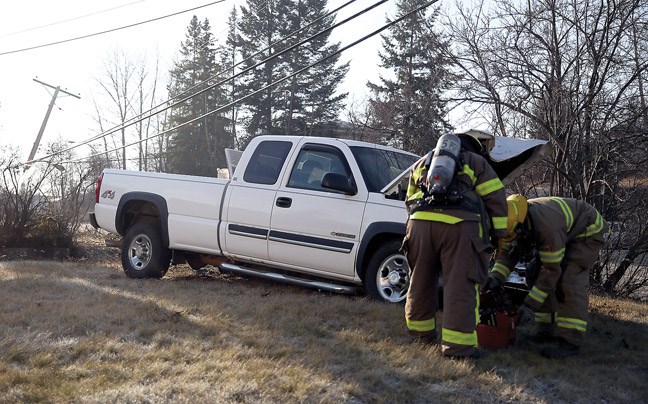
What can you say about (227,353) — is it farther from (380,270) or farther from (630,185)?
(630,185)

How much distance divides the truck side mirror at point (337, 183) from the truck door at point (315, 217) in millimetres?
111

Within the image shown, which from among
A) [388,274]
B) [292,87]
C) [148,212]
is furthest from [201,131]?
[388,274]

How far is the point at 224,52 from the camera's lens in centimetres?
3659

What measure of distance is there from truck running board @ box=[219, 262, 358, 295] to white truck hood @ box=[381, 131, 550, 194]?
1.16m

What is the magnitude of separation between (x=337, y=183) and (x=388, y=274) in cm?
110

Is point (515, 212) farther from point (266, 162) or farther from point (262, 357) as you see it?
point (266, 162)

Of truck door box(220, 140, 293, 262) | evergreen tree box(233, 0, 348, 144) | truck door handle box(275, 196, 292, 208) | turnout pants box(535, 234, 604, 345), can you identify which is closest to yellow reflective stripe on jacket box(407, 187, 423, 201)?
turnout pants box(535, 234, 604, 345)

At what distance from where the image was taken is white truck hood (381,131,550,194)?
5.58m

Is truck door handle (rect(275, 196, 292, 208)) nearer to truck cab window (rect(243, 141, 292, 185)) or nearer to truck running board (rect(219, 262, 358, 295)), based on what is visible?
truck cab window (rect(243, 141, 292, 185))

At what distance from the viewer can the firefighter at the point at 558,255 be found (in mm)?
5008

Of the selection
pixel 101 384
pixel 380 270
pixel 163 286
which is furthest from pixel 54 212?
pixel 101 384

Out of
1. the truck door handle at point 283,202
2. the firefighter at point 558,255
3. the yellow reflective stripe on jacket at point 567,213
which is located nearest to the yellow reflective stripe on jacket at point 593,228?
the firefighter at point 558,255

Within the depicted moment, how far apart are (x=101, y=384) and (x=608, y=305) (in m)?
6.18

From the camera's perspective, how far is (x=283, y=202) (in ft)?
23.1
